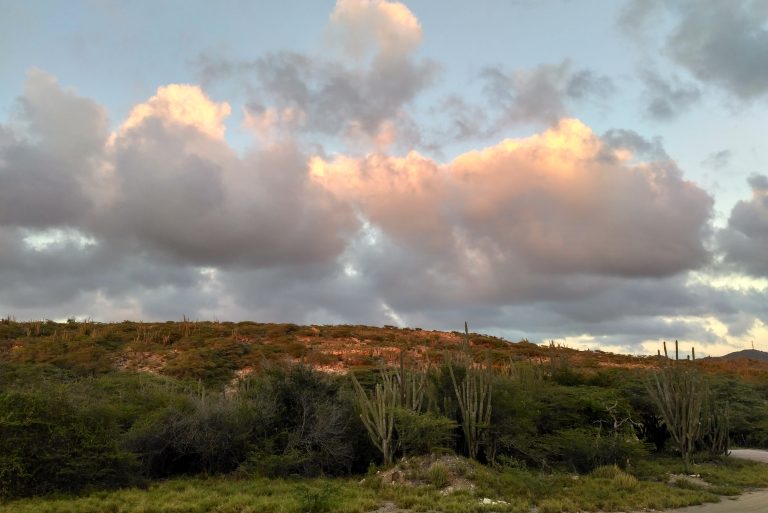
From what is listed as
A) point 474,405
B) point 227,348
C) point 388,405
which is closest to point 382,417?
point 388,405

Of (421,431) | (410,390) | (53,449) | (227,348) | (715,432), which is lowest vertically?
(53,449)

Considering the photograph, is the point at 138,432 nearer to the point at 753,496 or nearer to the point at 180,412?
the point at 180,412

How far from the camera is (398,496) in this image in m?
16.1

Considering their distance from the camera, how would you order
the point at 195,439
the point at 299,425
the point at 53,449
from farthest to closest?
the point at 299,425 → the point at 195,439 → the point at 53,449

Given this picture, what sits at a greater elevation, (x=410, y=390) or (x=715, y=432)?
(x=410, y=390)

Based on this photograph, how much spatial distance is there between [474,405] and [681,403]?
32.5ft

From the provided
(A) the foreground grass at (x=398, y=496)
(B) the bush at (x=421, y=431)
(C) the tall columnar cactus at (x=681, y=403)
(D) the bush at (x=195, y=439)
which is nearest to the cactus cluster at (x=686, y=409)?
(C) the tall columnar cactus at (x=681, y=403)

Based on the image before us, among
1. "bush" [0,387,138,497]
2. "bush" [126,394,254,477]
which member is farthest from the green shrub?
"bush" [0,387,138,497]

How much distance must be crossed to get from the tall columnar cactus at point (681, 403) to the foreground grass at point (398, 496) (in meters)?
4.07

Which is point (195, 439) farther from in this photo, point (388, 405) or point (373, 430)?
point (388, 405)

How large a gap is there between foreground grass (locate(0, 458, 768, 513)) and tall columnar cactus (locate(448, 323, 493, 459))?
169 centimetres

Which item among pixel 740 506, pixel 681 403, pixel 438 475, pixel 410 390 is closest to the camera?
pixel 740 506

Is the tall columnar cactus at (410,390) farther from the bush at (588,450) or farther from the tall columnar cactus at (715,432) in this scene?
the tall columnar cactus at (715,432)

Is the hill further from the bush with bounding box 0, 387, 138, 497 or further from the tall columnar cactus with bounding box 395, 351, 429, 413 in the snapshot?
the bush with bounding box 0, 387, 138, 497
